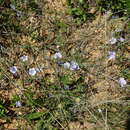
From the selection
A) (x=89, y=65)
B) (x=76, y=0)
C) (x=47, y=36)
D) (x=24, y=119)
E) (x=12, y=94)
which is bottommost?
(x=24, y=119)

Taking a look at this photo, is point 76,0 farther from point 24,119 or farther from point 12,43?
point 24,119

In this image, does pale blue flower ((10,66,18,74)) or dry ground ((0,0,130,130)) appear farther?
pale blue flower ((10,66,18,74))

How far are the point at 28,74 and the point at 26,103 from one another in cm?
28

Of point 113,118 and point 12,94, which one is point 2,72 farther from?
point 113,118

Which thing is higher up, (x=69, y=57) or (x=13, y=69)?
(x=69, y=57)

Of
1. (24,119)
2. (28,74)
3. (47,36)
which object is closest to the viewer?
(24,119)

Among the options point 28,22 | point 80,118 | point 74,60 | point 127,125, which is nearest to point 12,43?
point 28,22

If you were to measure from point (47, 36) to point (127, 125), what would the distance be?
1.10 m

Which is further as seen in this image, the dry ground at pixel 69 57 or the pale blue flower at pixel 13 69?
the pale blue flower at pixel 13 69

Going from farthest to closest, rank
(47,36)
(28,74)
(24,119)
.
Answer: (47,36), (28,74), (24,119)

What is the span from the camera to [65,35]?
11.1 ft

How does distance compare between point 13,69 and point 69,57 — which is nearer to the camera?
point 13,69

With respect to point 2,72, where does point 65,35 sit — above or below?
above

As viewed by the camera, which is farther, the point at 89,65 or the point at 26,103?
the point at 89,65
